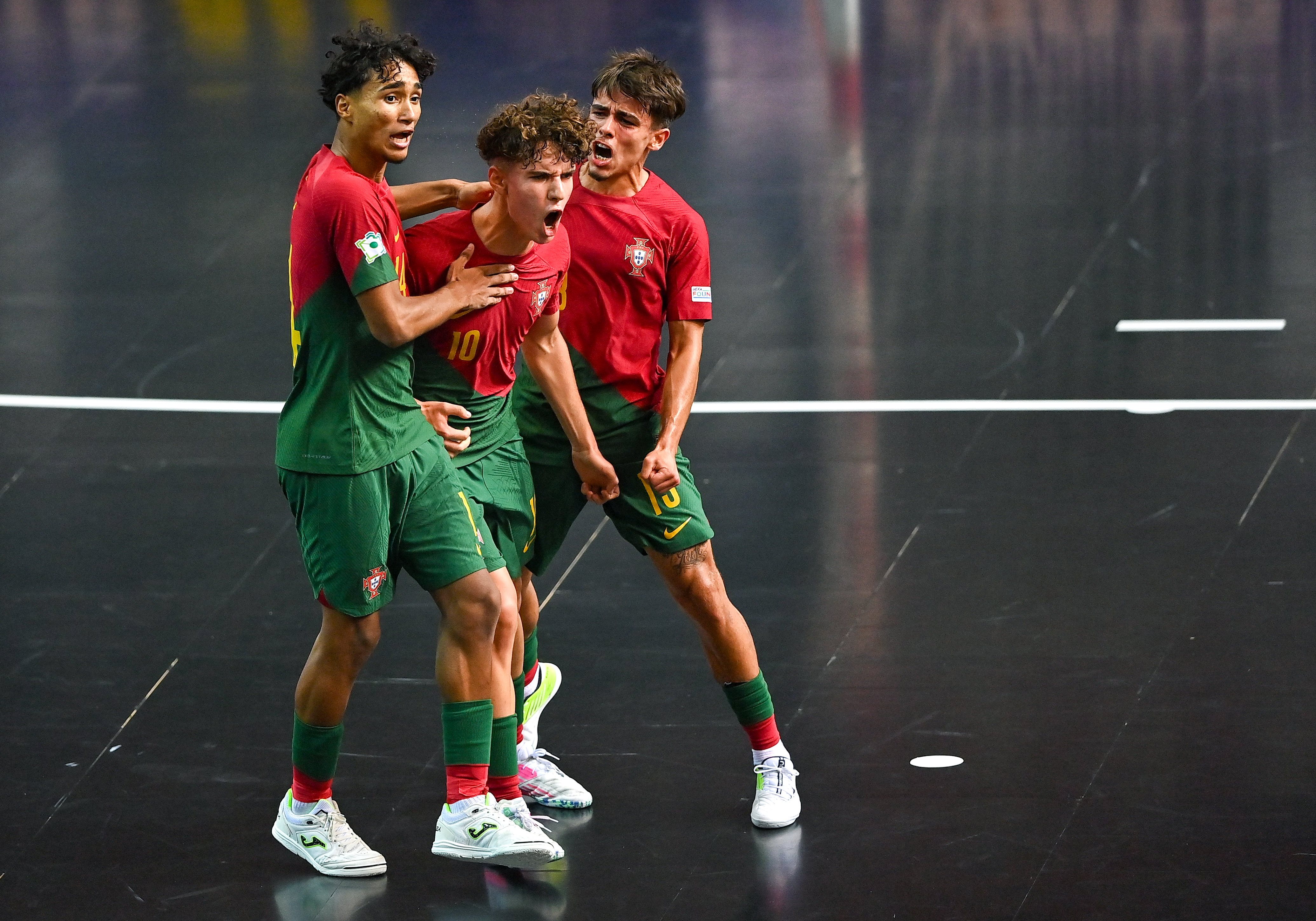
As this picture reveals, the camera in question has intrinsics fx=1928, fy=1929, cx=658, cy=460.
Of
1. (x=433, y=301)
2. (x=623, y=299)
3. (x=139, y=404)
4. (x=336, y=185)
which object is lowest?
(x=139, y=404)

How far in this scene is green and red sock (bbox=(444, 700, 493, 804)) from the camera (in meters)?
4.49

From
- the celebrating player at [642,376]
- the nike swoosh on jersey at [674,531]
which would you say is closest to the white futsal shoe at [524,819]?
the celebrating player at [642,376]

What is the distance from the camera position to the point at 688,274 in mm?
4973

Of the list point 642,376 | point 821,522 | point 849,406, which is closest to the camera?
point 642,376

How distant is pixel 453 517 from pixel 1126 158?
21.3 feet

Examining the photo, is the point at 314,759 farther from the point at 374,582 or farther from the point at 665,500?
the point at 665,500

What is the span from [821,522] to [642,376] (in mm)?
1793

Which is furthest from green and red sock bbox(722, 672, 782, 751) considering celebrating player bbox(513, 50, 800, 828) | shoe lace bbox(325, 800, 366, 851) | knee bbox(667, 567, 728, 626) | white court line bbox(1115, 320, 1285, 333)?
white court line bbox(1115, 320, 1285, 333)

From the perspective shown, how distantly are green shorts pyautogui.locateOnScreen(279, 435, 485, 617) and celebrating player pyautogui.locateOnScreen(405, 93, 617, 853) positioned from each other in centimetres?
13

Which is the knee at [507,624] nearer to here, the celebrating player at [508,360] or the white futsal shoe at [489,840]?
the celebrating player at [508,360]

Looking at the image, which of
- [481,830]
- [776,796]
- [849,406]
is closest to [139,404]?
[849,406]

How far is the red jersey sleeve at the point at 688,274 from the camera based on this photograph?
16.3 feet

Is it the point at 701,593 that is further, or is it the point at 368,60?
the point at 701,593

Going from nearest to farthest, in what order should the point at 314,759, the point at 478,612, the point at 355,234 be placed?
1. the point at 355,234
2. the point at 478,612
3. the point at 314,759
